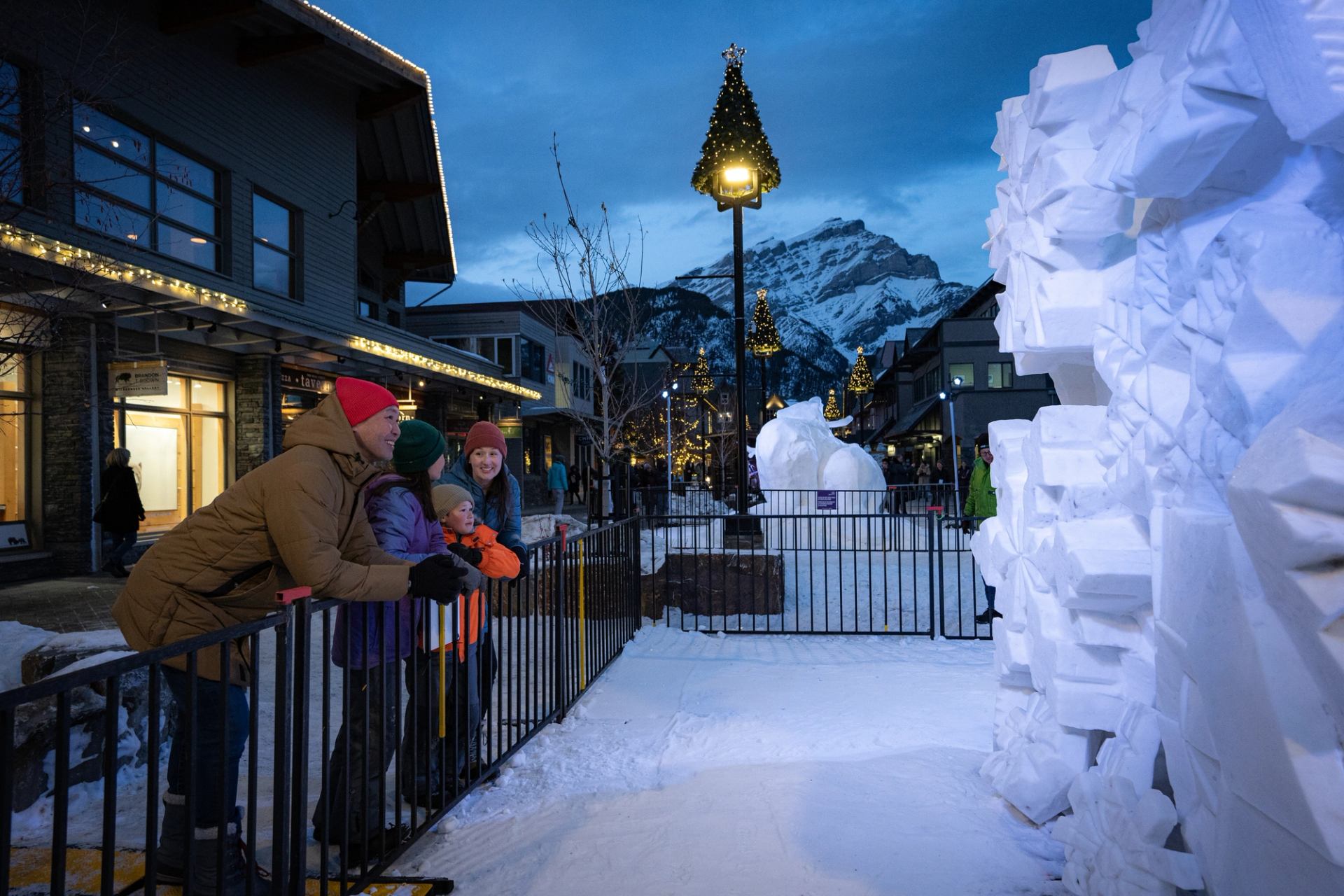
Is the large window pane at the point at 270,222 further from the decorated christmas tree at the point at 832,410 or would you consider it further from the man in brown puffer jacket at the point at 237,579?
the decorated christmas tree at the point at 832,410

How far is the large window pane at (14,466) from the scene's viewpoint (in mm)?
10711

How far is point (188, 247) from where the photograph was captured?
1328 centimetres

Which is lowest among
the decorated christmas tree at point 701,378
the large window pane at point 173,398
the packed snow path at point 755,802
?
the packed snow path at point 755,802

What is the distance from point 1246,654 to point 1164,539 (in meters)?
0.74

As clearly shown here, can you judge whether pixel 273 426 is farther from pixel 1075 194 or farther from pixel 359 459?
pixel 1075 194

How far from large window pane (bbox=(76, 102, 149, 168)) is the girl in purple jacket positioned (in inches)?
391

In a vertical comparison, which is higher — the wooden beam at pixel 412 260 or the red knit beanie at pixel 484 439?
the wooden beam at pixel 412 260

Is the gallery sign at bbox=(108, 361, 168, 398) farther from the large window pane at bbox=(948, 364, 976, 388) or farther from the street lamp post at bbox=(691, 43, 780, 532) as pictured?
the large window pane at bbox=(948, 364, 976, 388)

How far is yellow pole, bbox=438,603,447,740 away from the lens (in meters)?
3.40

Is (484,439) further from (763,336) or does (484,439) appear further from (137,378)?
(763,336)

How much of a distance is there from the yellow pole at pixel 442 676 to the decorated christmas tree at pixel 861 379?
4982cm

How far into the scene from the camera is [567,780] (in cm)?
425

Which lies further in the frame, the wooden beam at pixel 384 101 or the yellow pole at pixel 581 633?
the wooden beam at pixel 384 101

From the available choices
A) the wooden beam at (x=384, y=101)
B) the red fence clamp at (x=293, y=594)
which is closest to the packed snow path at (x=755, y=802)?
the red fence clamp at (x=293, y=594)
